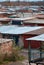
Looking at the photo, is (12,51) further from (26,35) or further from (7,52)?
(26,35)

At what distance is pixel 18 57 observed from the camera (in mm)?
17719

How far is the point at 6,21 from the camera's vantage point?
33.2 metres

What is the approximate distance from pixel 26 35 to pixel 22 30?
4.33ft

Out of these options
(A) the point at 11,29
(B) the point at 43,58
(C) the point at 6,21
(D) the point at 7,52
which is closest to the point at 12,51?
(D) the point at 7,52

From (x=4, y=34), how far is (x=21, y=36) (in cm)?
154

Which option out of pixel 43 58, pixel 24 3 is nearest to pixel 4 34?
pixel 43 58

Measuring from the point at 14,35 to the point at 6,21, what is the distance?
11.1m

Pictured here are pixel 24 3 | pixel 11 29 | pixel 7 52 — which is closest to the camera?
pixel 7 52

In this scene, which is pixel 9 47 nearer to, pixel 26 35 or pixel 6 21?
pixel 26 35

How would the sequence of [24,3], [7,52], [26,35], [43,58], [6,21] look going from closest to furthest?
1. [43,58]
2. [7,52]
3. [26,35]
4. [6,21]
5. [24,3]

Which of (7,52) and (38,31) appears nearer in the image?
(7,52)

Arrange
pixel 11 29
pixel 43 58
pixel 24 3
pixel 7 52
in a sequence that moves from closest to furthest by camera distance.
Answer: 1. pixel 43 58
2. pixel 7 52
3. pixel 11 29
4. pixel 24 3

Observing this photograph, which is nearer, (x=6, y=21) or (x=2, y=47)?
(x=2, y=47)

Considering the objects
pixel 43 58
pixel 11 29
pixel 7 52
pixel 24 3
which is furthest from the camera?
pixel 24 3
